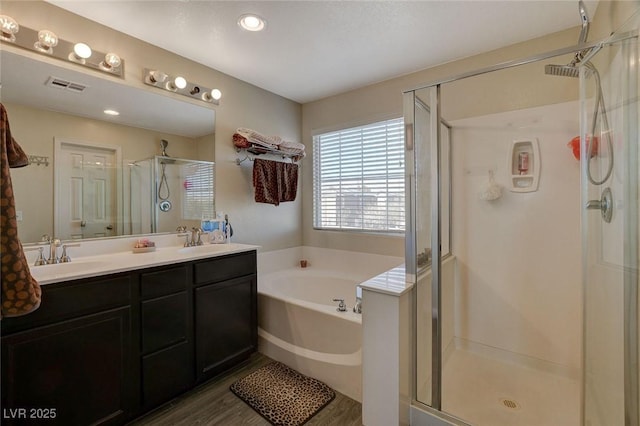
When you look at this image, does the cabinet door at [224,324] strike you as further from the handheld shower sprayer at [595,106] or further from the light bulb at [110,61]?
the handheld shower sprayer at [595,106]

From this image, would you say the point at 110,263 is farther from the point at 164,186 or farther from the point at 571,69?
the point at 571,69

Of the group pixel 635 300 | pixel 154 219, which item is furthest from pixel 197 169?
pixel 635 300

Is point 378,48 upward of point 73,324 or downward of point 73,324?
upward

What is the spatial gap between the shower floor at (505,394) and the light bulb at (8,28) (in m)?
3.23

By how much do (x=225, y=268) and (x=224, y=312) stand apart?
0.32 m

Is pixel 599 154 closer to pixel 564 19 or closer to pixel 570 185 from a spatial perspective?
pixel 570 185

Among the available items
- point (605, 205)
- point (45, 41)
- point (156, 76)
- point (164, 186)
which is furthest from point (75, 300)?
point (605, 205)

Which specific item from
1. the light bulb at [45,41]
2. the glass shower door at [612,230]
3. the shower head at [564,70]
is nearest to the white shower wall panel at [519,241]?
the shower head at [564,70]

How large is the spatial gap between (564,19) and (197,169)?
116 inches

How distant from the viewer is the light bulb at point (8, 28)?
4.90ft

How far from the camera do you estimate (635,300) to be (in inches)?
44.4

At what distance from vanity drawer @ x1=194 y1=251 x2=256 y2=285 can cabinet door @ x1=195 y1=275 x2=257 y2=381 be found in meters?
0.04

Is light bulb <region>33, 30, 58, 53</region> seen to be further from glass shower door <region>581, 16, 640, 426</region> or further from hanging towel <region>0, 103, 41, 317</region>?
glass shower door <region>581, 16, 640, 426</region>

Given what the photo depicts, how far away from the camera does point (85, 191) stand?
181 cm
